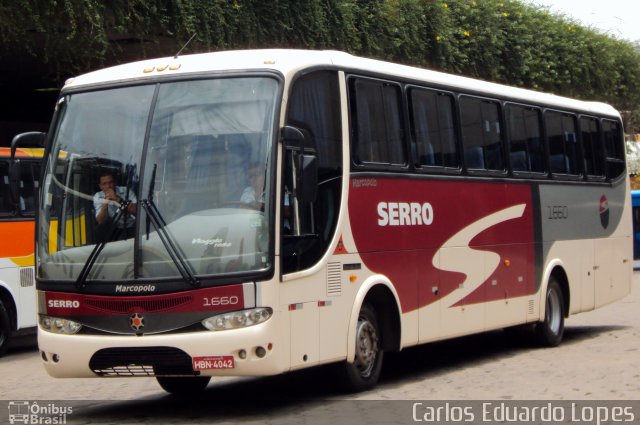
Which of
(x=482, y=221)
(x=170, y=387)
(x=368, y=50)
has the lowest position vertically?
(x=170, y=387)

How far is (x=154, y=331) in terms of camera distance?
9.78 meters

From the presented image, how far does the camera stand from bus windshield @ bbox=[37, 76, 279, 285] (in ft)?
32.1

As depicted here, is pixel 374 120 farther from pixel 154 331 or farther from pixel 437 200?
pixel 154 331

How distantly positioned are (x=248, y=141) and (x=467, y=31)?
17738mm

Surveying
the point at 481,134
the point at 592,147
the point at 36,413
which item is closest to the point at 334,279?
the point at 36,413

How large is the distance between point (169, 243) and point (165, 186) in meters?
0.51

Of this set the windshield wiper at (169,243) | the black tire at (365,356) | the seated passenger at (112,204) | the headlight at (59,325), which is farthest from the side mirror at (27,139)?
the black tire at (365,356)

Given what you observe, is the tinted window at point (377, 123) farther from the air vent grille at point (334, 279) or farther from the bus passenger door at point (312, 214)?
the air vent grille at point (334, 279)

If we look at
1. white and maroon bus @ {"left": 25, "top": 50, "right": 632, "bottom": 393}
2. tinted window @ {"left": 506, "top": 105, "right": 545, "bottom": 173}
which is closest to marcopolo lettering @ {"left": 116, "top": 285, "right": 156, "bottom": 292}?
white and maroon bus @ {"left": 25, "top": 50, "right": 632, "bottom": 393}

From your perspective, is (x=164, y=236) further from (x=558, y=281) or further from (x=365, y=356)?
(x=558, y=281)

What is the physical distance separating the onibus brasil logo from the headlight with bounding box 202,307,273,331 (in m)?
1.55

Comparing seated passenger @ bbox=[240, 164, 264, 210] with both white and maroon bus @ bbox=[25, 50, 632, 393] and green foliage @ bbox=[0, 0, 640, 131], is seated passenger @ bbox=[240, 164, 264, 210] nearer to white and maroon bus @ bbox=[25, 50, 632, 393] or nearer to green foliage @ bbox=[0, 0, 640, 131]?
white and maroon bus @ bbox=[25, 50, 632, 393]

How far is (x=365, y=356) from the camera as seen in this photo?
37.4 feet

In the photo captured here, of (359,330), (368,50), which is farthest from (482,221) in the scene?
(368,50)
